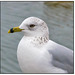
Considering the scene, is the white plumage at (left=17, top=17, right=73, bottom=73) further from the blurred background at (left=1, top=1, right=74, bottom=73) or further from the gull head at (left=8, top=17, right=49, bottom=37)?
the blurred background at (left=1, top=1, right=74, bottom=73)

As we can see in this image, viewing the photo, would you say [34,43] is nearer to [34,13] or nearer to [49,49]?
[49,49]

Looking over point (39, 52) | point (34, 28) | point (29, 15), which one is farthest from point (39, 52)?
point (29, 15)

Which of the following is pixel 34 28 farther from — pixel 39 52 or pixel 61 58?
pixel 61 58

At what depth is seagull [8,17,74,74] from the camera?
1.92 m

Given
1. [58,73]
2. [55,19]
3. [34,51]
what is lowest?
[58,73]

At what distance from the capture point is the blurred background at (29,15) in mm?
6657

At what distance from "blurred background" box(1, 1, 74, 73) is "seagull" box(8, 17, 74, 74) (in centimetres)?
392

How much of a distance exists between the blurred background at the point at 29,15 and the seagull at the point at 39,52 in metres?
3.92

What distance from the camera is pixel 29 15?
889 centimetres

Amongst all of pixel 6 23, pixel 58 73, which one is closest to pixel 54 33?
pixel 6 23

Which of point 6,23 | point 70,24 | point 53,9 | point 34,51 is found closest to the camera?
point 34,51

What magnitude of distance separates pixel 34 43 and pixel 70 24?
23.7ft

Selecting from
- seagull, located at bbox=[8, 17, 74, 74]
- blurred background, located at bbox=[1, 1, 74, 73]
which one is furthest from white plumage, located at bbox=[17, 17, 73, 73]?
blurred background, located at bbox=[1, 1, 74, 73]

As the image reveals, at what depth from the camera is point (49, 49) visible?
1.98m
